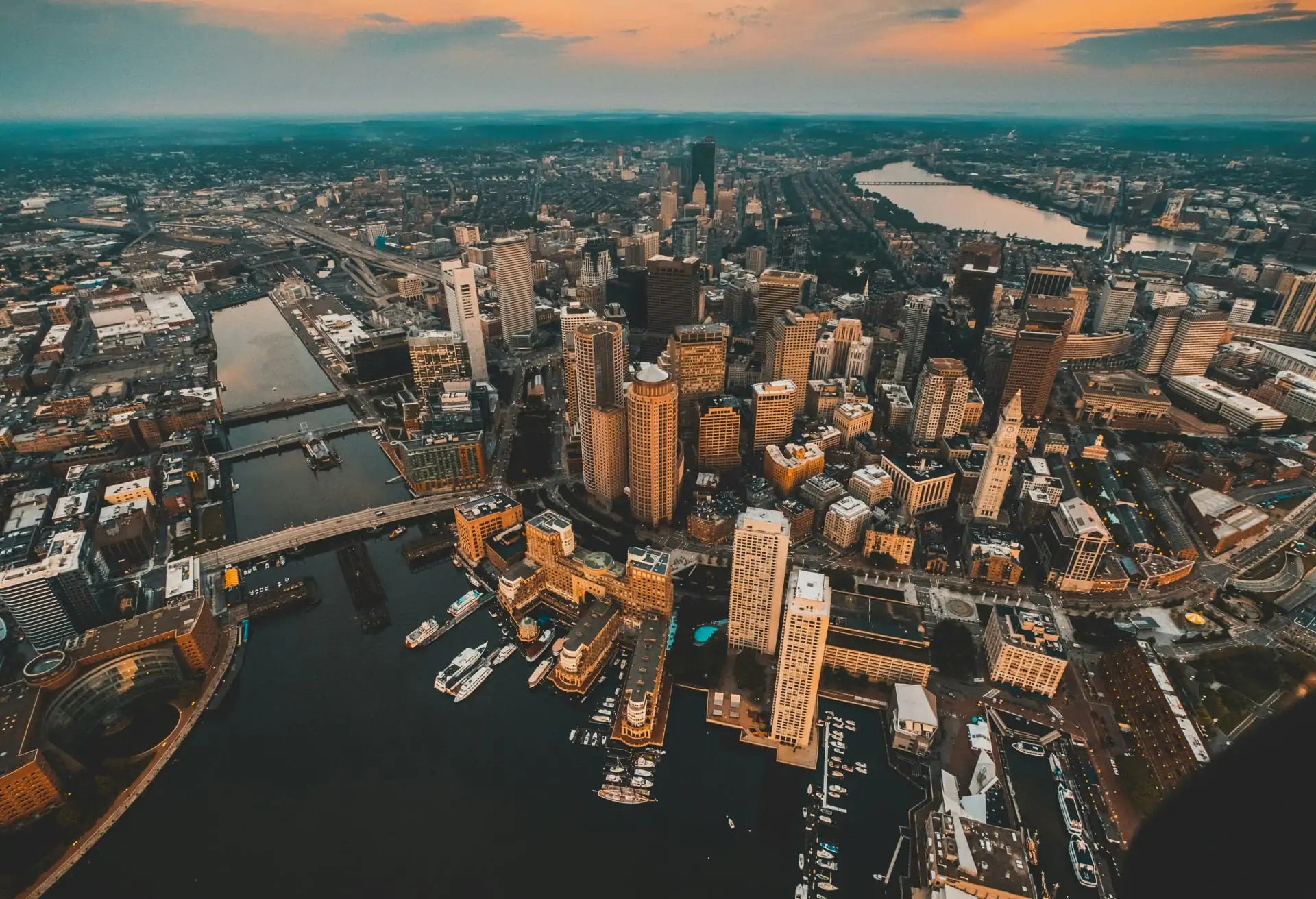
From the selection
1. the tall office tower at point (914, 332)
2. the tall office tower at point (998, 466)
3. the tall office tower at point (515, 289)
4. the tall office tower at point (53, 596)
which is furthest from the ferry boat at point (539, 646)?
the tall office tower at point (515, 289)

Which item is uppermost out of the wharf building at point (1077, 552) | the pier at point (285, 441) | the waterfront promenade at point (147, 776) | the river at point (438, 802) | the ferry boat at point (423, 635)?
the wharf building at point (1077, 552)

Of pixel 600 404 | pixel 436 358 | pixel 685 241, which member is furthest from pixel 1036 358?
pixel 685 241

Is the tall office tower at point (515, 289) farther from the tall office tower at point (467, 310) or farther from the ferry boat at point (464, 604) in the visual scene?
the ferry boat at point (464, 604)

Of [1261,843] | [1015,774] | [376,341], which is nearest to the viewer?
[1261,843]

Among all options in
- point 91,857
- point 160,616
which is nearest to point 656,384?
point 160,616

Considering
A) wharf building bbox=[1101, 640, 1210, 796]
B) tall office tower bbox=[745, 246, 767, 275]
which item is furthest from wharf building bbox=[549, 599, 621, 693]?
tall office tower bbox=[745, 246, 767, 275]

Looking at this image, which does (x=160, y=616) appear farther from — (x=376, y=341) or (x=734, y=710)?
(x=376, y=341)
